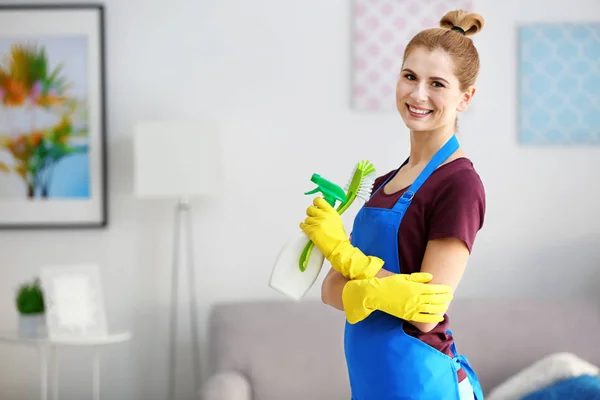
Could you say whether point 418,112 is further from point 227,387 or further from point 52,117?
point 52,117

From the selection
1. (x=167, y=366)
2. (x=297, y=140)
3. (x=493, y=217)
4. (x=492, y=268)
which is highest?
(x=297, y=140)

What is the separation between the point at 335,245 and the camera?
1334mm

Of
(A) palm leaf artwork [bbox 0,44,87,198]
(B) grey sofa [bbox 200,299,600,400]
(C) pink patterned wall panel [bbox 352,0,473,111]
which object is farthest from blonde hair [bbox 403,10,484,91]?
(A) palm leaf artwork [bbox 0,44,87,198]

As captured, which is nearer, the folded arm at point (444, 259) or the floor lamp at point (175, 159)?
the folded arm at point (444, 259)

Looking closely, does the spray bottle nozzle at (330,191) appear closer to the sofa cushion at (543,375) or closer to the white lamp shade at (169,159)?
the sofa cushion at (543,375)

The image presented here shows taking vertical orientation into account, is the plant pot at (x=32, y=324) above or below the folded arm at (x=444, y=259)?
below

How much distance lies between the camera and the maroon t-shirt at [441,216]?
1.27 m

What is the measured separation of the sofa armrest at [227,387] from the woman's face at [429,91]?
5.60ft

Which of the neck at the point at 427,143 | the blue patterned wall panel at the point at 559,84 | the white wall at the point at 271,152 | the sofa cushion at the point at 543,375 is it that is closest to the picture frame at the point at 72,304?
the white wall at the point at 271,152

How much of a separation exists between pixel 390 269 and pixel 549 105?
2.54 m

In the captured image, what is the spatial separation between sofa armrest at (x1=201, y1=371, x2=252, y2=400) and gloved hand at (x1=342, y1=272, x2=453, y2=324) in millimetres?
1648

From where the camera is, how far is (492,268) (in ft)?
12.0

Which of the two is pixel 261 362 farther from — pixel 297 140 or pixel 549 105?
pixel 549 105

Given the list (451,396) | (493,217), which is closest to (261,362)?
(493,217)
